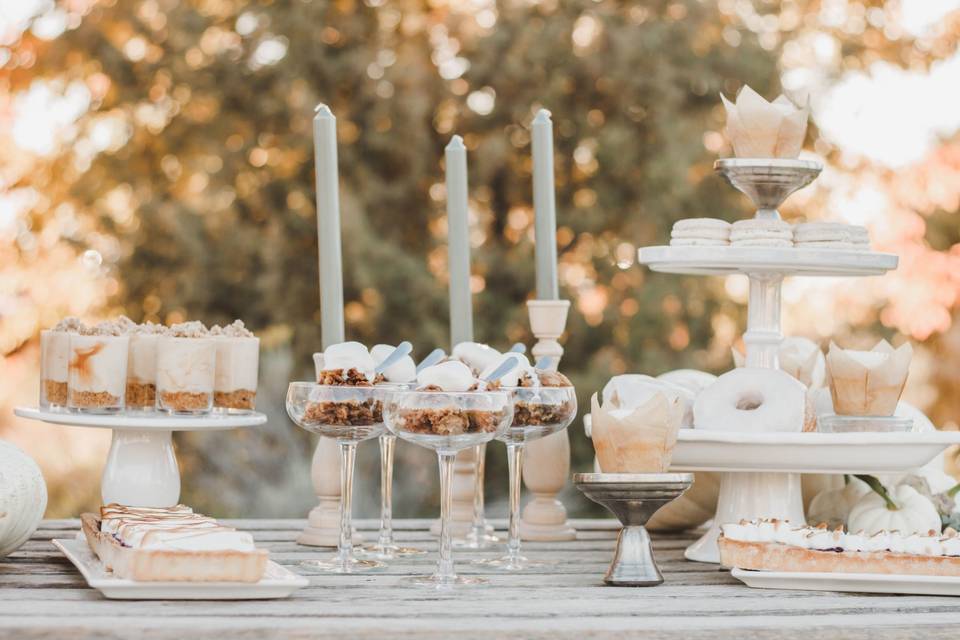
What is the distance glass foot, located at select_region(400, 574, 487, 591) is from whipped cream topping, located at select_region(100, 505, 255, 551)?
24cm

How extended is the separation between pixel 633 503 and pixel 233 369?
640mm

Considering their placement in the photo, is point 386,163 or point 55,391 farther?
point 386,163

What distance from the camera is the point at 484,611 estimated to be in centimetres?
148

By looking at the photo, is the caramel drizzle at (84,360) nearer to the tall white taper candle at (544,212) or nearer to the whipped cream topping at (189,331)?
the whipped cream topping at (189,331)

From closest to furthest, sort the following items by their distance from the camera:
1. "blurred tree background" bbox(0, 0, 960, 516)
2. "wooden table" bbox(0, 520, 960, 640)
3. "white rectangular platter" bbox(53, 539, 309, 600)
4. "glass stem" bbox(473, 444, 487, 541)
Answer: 1. "wooden table" bbox(0, 520, 960, 640)
2. "white rectangular platter" bbox(53, 539, 309, 600)
3. "glass stem" bbox(473, 444, 487, 541)
4. "blurred tree background" bbox(0, 0, 960, 516)

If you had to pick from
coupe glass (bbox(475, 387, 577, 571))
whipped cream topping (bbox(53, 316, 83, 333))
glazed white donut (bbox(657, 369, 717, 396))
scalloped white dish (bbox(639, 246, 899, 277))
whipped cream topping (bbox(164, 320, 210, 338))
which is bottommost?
coupe glass (bbox(475, 387, 577, 571))

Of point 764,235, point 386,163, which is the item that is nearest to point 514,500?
point 764,235

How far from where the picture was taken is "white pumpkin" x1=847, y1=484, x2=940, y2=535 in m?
1.93

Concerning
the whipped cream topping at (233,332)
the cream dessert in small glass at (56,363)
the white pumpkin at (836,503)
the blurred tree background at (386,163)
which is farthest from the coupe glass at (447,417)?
the blurred tree background at (386,163)

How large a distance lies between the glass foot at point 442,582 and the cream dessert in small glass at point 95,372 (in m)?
0.51

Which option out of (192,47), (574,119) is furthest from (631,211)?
(192,47)

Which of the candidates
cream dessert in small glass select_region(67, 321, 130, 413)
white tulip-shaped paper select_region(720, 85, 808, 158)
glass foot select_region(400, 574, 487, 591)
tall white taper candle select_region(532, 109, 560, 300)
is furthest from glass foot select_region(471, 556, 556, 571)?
white tulip-shaped paper select_region(720, 85, 808, 158)

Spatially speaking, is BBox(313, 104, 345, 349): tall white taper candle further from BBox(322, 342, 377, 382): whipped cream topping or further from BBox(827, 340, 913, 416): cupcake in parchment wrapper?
BBox(827, 340, 913, 416): cupcake in parchment wrapper

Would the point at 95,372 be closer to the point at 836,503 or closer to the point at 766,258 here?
the point at 766,258
